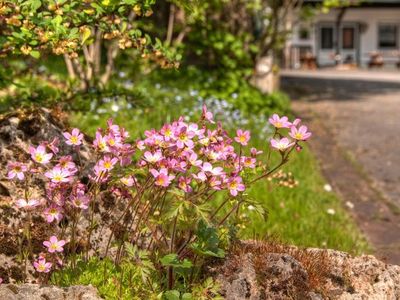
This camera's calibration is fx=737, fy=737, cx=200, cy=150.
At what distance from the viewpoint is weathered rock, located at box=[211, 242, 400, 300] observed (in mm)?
3043

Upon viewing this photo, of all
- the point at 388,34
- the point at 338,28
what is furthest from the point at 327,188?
the point at 388,34

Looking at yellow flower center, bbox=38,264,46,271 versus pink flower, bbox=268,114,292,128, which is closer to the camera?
yellow flower center, bbox=38,264,46,271

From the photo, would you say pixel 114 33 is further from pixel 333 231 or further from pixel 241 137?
pixel 333 231

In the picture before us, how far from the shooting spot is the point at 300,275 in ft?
10.1

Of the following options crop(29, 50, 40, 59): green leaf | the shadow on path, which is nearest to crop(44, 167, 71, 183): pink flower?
crop(29, 50, 40, 59): green leaf

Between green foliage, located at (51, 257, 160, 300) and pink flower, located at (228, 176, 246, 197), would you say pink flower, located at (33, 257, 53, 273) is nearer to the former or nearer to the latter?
green foliage, located at (51, 257, 160, 300)

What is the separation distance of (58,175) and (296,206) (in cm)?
363

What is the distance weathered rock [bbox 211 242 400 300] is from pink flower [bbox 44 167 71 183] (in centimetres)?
76

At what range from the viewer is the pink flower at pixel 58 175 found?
289 centimetres

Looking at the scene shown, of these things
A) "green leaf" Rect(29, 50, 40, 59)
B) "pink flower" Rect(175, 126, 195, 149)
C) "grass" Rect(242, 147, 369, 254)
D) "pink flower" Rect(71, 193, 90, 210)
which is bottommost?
"grass" Rect(242, 147, 369, 254)

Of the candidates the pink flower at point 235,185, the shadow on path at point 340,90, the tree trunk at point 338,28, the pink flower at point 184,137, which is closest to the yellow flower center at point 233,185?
the pink flower at point 235,185

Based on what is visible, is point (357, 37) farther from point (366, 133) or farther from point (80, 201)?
point (80, 201)

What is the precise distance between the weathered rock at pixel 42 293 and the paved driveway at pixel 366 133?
300 cm

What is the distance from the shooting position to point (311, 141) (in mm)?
10281
